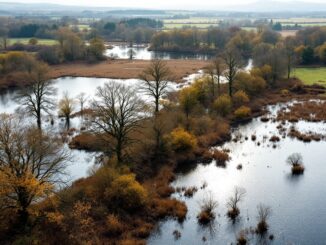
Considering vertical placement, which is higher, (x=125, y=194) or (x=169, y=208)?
(x=125, y=194)

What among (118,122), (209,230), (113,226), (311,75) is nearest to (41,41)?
(311,75)

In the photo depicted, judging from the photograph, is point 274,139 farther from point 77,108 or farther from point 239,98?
point 77,108

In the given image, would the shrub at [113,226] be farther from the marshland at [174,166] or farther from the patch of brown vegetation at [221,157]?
the patch of brown vegetation at [221,157]

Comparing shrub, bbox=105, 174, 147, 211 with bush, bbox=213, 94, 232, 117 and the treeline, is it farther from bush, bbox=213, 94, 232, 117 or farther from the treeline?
the treeline

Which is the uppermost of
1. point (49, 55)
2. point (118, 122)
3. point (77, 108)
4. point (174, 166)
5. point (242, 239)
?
point (49, 55)

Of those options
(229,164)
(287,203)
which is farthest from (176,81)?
(287,203)

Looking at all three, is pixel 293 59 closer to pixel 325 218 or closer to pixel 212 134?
pixel 212 134
